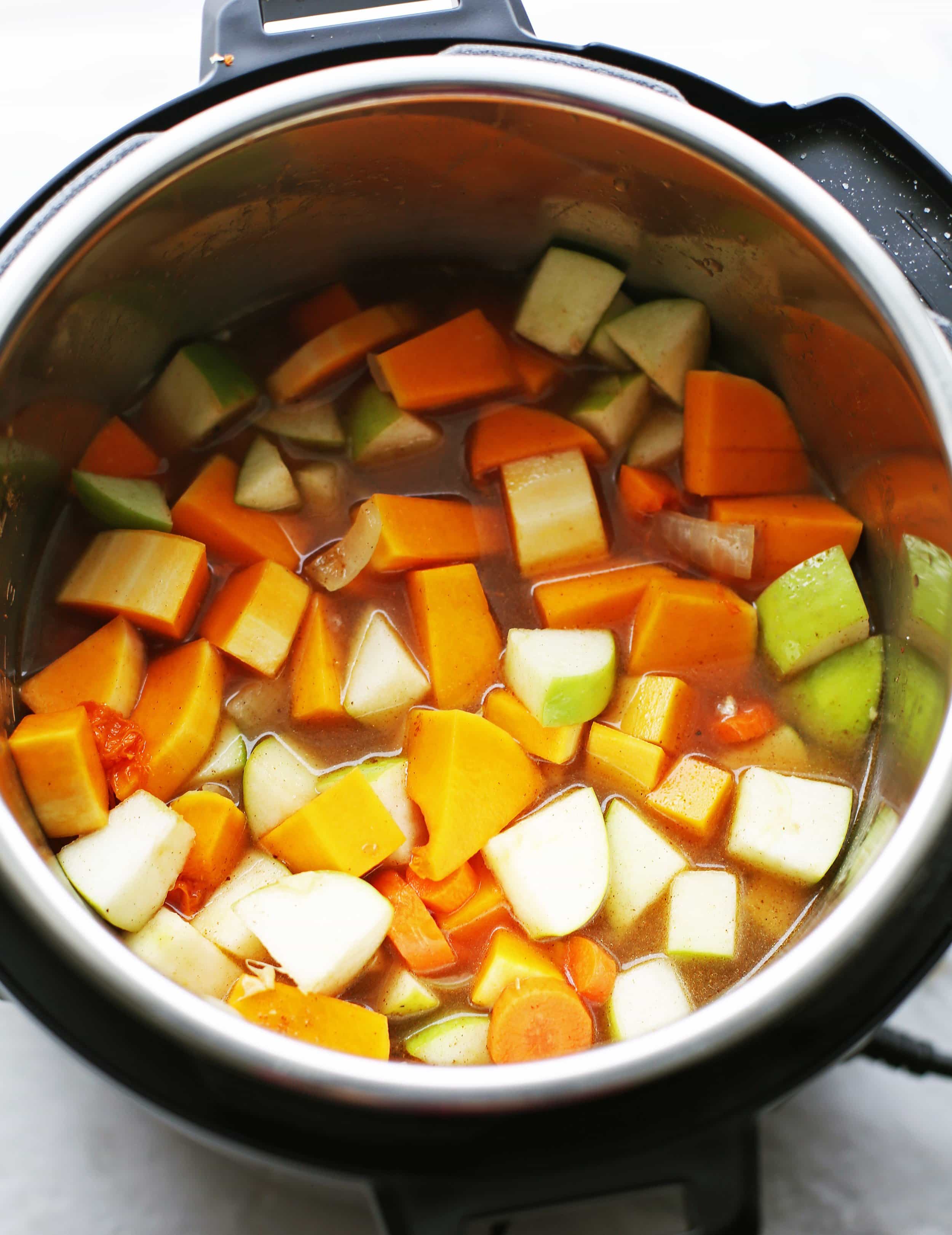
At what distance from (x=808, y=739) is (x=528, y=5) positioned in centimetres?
112

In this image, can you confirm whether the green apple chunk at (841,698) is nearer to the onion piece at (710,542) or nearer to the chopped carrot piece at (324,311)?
the onion piece at (710,542)

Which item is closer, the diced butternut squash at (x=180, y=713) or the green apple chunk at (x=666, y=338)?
the diced butternut squash at (x=180, y=713)

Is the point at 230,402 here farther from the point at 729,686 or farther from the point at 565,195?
the point at 729,686

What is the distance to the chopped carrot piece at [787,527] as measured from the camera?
1.29 meters

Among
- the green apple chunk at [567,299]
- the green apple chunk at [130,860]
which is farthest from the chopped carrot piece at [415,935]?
the green apple chunk at [567,299]

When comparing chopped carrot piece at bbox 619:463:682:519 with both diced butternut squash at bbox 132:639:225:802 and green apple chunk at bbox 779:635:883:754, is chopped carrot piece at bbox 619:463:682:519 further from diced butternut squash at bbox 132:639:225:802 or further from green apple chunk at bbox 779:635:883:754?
diced butternut squash at bbox 132:639:225:802

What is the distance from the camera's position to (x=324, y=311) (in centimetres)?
138

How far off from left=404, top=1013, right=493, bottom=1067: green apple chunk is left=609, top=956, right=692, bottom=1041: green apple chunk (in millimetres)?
145

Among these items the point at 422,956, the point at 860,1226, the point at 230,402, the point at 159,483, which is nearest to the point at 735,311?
the point at 230,402

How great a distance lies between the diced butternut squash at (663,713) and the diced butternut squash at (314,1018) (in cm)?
46

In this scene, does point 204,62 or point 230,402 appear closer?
point 204,62

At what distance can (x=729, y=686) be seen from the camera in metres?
1.29

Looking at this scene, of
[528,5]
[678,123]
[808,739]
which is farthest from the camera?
[528,5]

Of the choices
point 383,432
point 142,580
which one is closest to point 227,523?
point 142,580
